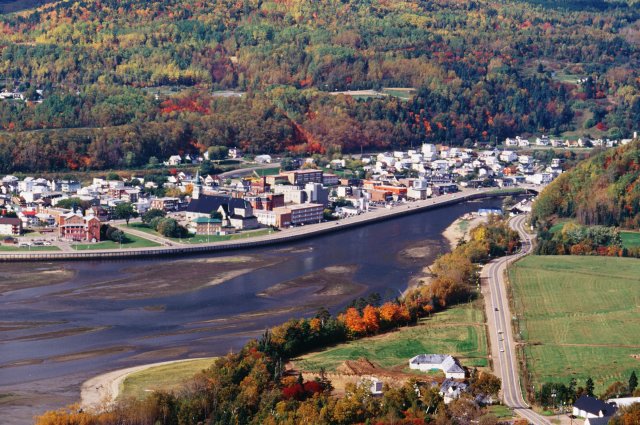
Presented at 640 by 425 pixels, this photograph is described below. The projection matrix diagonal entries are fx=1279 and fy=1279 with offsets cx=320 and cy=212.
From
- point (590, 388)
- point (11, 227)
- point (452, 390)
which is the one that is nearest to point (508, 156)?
point (11, 227)

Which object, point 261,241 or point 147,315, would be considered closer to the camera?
point 147,315

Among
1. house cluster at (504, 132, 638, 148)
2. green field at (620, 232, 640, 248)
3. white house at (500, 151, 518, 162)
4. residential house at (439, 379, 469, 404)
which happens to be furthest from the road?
house cluster at (504, 132, 638, 148)

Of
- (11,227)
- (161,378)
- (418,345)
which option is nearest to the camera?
(161,378)

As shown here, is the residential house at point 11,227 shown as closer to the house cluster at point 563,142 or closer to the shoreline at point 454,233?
the shoreline at point 454,233

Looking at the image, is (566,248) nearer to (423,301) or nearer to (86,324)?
(423,301)

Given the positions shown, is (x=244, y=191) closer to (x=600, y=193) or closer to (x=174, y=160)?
(x=174, y=160)

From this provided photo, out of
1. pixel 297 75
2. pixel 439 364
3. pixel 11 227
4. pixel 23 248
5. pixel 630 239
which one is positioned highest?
pixel 297 75

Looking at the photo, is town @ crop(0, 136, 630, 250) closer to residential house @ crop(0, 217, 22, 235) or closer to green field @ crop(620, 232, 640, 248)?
residential house @ crop(0, 217, 22, 235)
